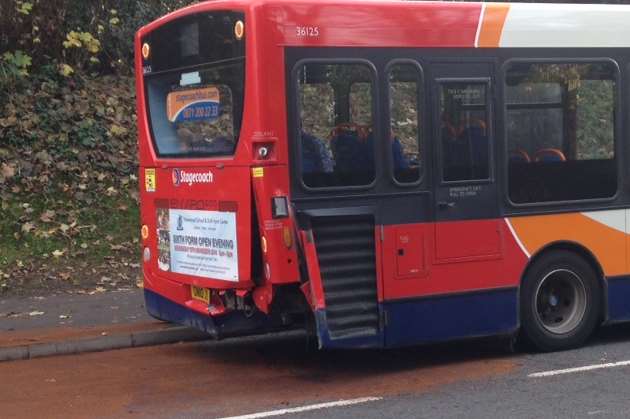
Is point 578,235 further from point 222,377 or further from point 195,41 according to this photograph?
point 195,41

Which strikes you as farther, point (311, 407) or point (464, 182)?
point (464, 182)

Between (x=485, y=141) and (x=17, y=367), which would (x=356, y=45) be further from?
(x=17, y=367)

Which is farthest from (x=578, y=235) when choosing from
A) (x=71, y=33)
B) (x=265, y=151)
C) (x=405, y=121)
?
(x=71, y=33)

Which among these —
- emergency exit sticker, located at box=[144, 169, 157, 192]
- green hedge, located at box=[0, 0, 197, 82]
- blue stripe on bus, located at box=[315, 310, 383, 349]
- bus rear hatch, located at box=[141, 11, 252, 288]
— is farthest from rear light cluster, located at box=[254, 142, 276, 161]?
green hedge, located at box=[0, 0, 197, 82]

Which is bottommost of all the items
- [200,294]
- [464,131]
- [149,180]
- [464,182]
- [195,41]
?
[200,294]

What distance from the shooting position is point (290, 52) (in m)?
8.58

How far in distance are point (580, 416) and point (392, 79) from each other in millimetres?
3203

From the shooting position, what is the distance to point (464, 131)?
31.0ft

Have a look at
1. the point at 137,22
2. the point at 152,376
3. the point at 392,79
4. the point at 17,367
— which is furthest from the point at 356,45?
the point at 137,22

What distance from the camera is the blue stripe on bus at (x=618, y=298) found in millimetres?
10109

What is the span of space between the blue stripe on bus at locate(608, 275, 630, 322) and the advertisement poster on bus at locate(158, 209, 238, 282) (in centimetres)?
369

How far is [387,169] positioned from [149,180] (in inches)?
95.9

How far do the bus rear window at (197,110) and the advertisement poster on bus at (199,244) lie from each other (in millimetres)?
565

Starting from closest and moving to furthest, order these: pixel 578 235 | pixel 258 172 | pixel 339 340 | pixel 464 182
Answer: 1. pixel 258 172
2. pixel 339 340
3. pixel 464 182
4. pixel 578 235
